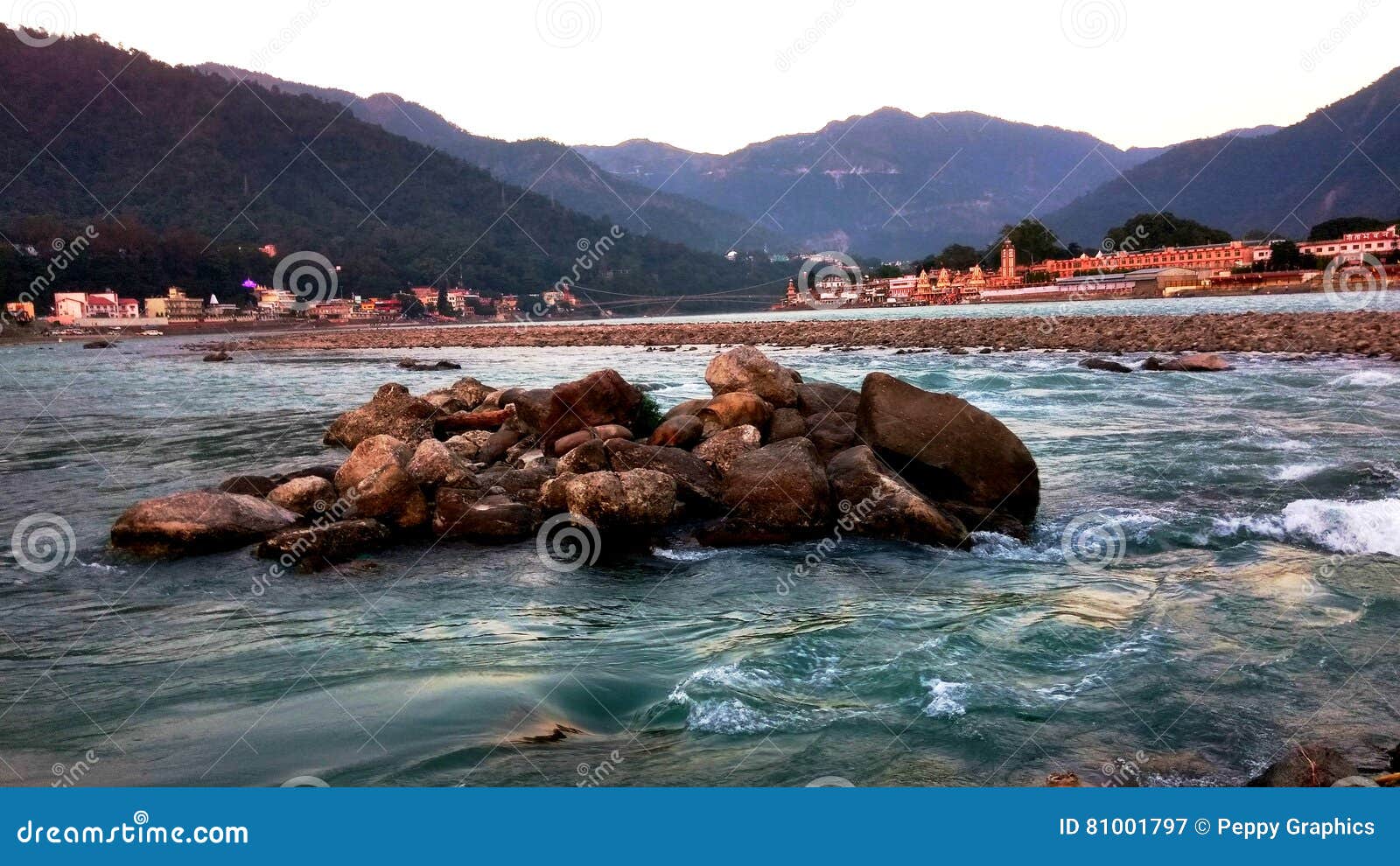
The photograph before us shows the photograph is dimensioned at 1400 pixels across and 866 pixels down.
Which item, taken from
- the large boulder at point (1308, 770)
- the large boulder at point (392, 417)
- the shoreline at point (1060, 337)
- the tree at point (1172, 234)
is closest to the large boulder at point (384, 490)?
the large boulder at point (392, 417)

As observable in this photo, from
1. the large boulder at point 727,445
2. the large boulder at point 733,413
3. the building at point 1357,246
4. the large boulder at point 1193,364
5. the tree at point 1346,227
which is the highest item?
the tree at point 1346,227

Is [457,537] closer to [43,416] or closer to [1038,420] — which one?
[1038,420]

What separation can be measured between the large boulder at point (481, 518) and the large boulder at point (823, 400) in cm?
402

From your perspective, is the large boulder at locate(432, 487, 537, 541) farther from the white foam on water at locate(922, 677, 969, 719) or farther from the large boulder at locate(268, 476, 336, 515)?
the white foam on water at locate(922, 677, 969, 719)

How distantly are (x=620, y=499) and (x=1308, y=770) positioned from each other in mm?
5776

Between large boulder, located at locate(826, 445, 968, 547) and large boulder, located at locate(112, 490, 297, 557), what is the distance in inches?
203

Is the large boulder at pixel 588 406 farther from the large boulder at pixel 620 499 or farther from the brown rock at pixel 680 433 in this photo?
the large boulder at pixel 620 499

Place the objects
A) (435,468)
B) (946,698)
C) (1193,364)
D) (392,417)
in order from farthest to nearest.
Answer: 1. (1193,364)
2. (392,417)
3. (435,468)
4. (946,698)

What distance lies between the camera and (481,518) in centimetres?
855

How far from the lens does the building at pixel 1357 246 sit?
105 m

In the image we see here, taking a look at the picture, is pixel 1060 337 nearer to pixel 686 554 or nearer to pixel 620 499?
pixel 620 499

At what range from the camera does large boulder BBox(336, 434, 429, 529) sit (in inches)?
338

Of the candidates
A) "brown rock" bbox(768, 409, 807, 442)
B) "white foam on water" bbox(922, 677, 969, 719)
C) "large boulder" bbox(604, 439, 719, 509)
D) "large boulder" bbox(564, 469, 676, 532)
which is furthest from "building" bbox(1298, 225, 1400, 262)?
"white foam on water" bbox(922, 677, 969, 719)

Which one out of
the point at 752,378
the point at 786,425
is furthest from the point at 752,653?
the point at 752,378
